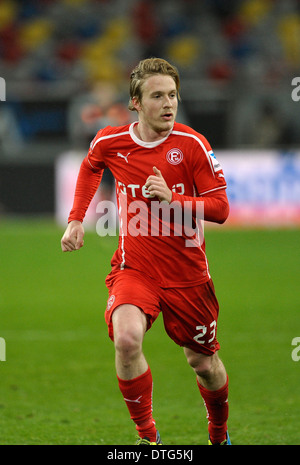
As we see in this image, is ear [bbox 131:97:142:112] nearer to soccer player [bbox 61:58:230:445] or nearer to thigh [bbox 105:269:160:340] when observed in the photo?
soccer player [bbox 61:58:230:445]

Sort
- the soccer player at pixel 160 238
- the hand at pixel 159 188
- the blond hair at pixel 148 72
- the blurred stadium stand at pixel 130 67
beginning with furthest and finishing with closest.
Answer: the blurred stadium stand at pixel 130 67 → the blond hair at pixel 148 72 → the soccer player at pixel 160 238 → the hand at pixel 159 188

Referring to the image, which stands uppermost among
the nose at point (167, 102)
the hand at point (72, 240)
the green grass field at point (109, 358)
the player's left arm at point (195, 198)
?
the nose at point (167, 102)

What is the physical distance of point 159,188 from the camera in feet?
12.4

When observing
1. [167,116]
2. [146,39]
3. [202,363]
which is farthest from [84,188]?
[146,39]

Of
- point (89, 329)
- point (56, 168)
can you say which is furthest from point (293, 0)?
point (89, 329)

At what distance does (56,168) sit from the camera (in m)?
16.4

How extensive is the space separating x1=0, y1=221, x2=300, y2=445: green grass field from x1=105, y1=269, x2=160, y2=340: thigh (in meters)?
0.86

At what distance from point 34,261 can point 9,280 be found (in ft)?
5.26

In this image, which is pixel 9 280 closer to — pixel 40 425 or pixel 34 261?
pixel 34 261

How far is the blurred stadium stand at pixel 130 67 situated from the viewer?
652 inches

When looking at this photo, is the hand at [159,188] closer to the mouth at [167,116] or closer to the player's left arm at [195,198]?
the player's left arm at [195,198]

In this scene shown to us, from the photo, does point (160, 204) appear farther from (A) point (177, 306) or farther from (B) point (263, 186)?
(B) point (263, 186)

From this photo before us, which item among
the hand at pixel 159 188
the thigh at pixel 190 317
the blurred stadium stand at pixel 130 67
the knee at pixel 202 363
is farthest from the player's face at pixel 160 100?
the blurred stadium stand at pixel 130 67

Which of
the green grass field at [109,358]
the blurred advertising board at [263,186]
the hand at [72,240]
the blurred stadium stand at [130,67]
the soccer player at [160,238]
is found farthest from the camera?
the blurred stadium stand at [130,67]
